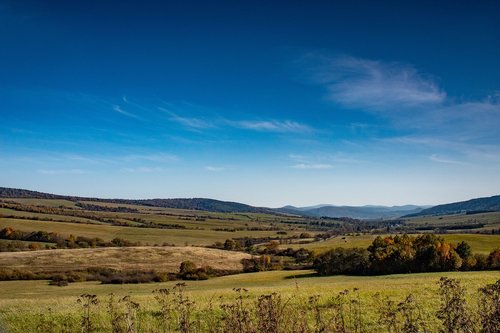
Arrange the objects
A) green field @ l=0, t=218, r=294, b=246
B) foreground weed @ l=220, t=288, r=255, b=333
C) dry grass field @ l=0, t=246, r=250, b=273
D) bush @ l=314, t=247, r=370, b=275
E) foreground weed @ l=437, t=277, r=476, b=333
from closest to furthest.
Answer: foreground weed @ l=437, t=277, r=476, b=333 < foreground weed @ l=220, t=288, r=255, b=333 < bush @ l=314, t=247, r=370, b=275 < dry grass field @ l=0, t=246, r=250, b=273 < green field @ l=0, t=218, r=294, b=246

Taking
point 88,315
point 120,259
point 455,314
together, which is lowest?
point 120,259

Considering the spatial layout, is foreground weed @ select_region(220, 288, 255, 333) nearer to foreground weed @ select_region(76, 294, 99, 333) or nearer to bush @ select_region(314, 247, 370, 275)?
foreground weed @ select_region(76, 294, 99, 333)

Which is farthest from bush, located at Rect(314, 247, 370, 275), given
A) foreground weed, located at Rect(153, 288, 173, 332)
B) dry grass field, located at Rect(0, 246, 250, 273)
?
foreground weed, located at Rect(153, 288, 173, 332)

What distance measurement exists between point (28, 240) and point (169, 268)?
62.8 meters

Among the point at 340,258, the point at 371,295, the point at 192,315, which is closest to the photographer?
the point at 192,315

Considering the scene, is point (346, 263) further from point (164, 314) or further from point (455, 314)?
point (455, 314)

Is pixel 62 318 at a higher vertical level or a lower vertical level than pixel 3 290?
higher

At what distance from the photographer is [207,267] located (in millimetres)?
78938

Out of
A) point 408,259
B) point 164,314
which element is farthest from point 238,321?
point 408,259

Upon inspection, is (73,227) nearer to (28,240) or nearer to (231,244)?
(28,240)

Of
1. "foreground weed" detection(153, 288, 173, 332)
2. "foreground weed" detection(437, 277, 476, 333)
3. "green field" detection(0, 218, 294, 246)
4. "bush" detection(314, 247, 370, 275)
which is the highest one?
"foreground weed" detection(437, 277, 476, 333)

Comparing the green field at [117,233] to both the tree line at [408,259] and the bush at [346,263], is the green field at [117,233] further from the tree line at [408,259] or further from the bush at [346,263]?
the tree line at [408,259]

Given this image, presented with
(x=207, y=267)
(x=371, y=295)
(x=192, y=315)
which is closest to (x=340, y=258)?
(x=207, y=267)

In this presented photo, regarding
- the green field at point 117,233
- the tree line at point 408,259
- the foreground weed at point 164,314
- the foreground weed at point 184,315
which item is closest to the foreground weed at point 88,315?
the foreground weed at point 164,314
